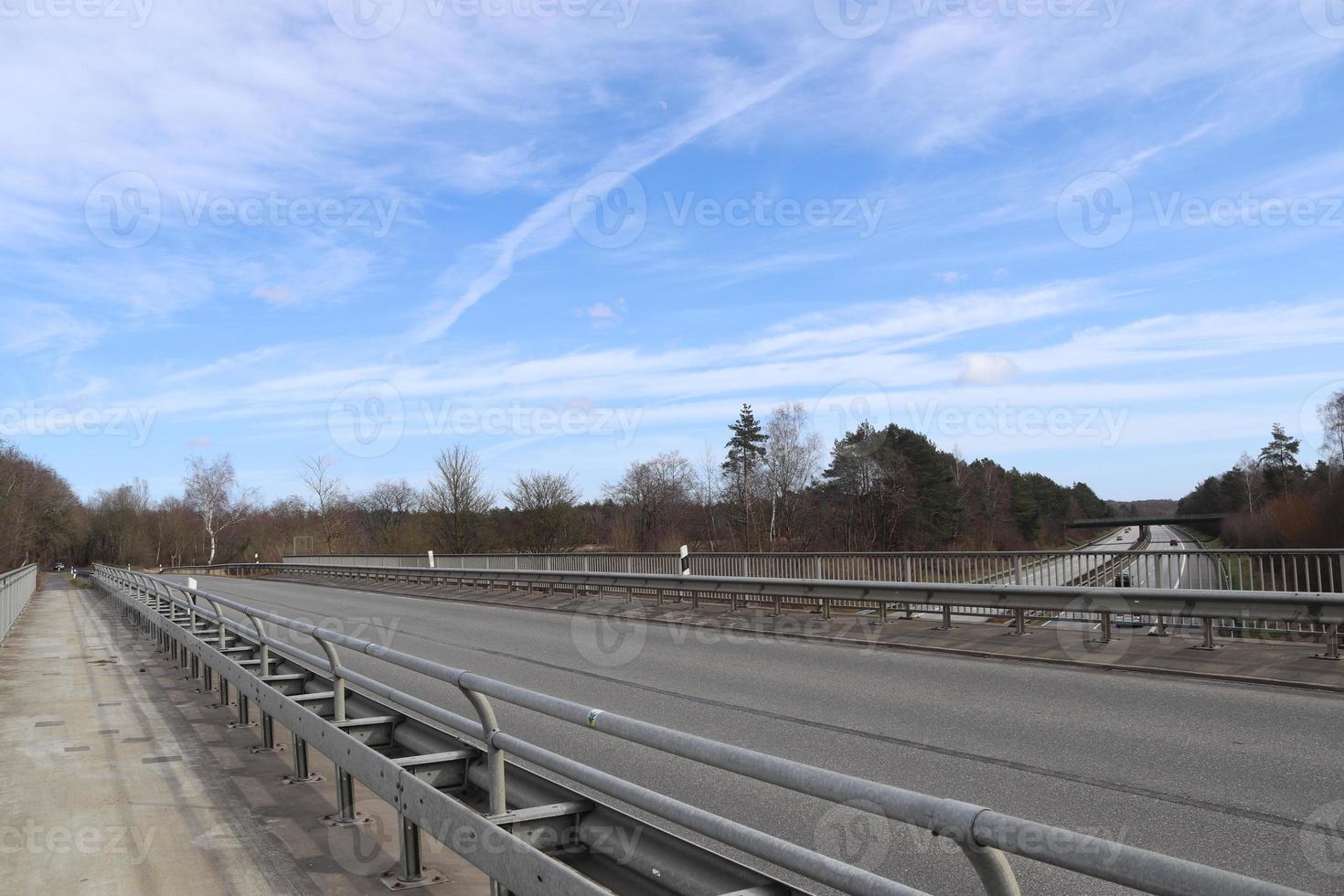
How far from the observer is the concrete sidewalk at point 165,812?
17.7 feet

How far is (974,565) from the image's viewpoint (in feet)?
61.9

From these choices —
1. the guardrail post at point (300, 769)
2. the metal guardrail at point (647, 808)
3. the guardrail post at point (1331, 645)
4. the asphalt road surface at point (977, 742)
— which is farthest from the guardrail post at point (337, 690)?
the guardrail post at point (1331, 645)

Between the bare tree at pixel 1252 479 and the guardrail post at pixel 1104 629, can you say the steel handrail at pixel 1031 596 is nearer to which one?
the guardrail post at pixel 1104 629

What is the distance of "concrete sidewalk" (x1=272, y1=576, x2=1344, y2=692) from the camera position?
35.6 ft

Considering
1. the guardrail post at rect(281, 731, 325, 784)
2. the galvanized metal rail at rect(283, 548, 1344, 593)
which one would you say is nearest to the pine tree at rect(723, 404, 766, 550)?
the galvanized metal rail at rect(283, 548, 1344, 593)

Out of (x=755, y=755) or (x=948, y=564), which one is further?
(x=948, y=564)

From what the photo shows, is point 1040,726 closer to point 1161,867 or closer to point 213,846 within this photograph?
point 213,846

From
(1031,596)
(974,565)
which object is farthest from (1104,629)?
(974,565)

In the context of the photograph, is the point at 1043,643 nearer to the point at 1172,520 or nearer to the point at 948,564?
the point at 948,564

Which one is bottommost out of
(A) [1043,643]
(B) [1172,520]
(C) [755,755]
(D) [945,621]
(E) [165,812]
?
(E) [165,812]

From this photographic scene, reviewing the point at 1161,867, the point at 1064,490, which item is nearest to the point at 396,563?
the point at 1161,867

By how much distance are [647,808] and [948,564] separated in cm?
1531

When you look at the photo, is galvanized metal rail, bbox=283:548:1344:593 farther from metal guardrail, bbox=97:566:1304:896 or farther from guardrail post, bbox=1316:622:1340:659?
metal guardrail, bbox=97:566:1304:896

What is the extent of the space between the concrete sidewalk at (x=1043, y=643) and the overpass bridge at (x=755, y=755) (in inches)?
12.2
